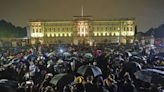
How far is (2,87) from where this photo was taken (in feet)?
25.7

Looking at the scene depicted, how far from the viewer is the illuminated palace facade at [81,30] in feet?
237

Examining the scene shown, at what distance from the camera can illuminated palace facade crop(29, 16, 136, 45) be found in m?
72.3

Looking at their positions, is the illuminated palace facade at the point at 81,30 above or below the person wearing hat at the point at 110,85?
below

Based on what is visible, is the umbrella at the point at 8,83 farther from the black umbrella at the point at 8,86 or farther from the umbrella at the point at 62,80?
the umbrella at the point at 62,80

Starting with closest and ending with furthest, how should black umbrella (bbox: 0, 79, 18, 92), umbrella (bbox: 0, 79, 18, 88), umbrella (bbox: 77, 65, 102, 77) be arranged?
black umbrella (bbox: 0, 79, 18, 92)
umbrella (bbox: 0, 79, 18, 88)
umbrella (bbox: 77, 65, 102, 77)

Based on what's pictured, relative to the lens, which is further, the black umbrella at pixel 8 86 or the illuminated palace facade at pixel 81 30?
the illuminated palace facade at pixel 81 30

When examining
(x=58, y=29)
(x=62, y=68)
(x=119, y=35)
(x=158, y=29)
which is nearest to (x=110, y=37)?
(x=119, y=35)

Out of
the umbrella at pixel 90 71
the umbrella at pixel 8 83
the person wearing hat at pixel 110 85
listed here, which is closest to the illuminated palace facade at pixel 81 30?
the umbrella at pixel 90 71

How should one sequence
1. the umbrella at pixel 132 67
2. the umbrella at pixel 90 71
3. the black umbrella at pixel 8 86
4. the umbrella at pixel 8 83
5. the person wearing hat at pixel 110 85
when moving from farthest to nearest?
the umbrella at pixel 132 67 → the umbrella at pixel 90 71 → the umbrella at pixel 8 83 → the black umbrella at pixel 8 86 → the person wearing hat at pixel 110 85

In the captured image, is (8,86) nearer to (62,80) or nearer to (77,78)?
(62,80)

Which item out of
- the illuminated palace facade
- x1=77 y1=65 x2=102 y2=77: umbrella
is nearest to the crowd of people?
x1=77 y1=65 x2=102 y2=77: umbrella

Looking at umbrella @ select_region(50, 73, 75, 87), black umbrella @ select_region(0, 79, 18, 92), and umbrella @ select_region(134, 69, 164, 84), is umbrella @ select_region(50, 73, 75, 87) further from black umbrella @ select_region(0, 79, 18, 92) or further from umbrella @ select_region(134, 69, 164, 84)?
umbrella @ select_region(134, 69, 164, 84)

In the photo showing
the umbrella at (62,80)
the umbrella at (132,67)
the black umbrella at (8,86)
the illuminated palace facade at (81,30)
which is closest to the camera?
the black umbrella at (8,86)

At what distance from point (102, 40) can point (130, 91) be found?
6449 centimetres
